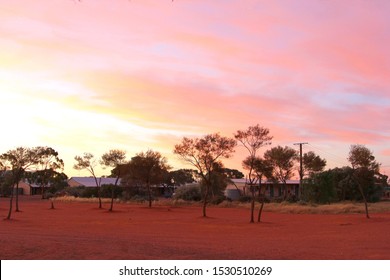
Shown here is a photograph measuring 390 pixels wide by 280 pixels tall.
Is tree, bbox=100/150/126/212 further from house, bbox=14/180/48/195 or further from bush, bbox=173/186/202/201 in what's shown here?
house, bbox=14/180/48/195

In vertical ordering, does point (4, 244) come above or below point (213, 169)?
below

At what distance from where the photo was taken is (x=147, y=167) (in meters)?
69.9

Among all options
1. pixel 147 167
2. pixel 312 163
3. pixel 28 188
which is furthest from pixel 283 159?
pixel 28 188

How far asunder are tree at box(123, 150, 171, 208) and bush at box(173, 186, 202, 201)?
857 cm

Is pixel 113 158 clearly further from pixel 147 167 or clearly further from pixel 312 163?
pixel 312 163

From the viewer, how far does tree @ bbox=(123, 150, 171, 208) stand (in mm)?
69688

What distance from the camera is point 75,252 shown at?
14.8m

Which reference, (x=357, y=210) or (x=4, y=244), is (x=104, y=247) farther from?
(x=357, y=210)

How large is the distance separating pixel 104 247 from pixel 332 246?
369 inches

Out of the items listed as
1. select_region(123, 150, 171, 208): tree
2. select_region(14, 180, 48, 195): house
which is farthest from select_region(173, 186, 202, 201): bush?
select_region(14, 180, 48, 195): house

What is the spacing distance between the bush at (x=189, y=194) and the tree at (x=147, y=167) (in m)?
8.57

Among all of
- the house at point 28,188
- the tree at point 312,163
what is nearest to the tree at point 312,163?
the tree at point 312,163

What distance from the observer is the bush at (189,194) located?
79.1 meters
